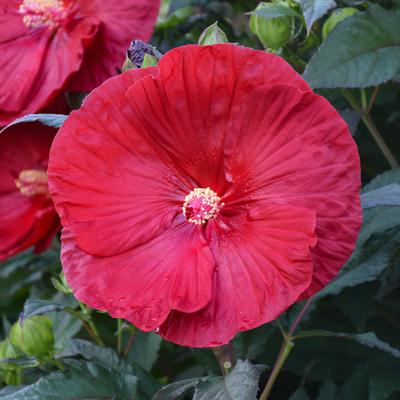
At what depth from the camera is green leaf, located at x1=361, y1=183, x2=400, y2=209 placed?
2.56ft

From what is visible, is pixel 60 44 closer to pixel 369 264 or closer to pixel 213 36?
pixel 213 36

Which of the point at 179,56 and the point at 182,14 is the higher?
the point at 179,56

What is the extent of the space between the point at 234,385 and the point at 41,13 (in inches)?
21.5

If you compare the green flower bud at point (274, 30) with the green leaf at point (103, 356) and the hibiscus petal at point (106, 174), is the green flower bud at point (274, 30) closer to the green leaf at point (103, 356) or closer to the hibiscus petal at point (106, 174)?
the hibiscus petal at point (106, 174)

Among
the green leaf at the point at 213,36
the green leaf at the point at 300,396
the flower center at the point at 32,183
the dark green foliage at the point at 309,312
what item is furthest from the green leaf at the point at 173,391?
the flower center at the point at 32,183

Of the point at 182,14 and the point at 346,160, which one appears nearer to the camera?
the point at 346,160

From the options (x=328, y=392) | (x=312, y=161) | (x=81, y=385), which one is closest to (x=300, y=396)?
(x=328, y=392)

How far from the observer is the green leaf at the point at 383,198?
0.78m

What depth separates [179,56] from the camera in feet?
2.43

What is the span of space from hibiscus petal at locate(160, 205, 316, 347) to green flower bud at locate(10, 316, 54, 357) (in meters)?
0.29

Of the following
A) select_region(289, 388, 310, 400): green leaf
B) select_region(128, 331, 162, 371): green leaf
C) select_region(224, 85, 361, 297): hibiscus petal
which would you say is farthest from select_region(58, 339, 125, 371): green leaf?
select_region(224, 85, 361, 297): hibiscus petal

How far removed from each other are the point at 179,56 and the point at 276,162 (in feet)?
0.41

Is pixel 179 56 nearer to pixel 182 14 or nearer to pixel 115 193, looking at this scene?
pixel 115 193

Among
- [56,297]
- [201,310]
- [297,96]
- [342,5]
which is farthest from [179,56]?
[56,297]
